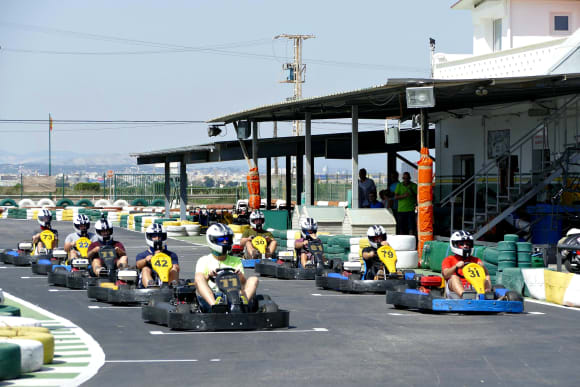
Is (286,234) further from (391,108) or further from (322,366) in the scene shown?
(322,366)

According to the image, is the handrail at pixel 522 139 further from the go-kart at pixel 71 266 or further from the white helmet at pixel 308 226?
the go-kart at pixel 71 266

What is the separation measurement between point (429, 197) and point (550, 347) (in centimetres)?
1135

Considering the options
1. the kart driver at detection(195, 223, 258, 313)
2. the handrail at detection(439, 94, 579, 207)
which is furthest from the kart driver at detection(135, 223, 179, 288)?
the handrail at detection(439, 94, 579, 207)

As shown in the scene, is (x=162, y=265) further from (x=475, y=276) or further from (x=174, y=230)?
(x=174, y=230)

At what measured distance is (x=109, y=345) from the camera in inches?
398

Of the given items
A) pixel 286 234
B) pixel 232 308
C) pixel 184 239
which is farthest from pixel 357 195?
pixel 232 308

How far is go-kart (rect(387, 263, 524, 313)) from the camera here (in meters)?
12.9

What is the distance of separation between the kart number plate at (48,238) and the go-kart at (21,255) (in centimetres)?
87

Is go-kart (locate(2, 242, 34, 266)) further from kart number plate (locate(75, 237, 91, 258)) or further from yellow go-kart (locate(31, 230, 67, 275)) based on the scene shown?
kart number plate (locate(75, 237, 91, 258))

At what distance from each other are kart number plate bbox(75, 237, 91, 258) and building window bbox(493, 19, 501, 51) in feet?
54.7

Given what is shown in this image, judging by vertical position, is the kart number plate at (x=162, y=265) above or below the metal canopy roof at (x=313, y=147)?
below

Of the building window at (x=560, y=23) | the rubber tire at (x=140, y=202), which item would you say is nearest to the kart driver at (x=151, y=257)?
the building window at (x=560, y=23)

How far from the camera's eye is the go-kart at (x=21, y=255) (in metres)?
21.5

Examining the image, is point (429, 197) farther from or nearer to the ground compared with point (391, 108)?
nearer to the ground
